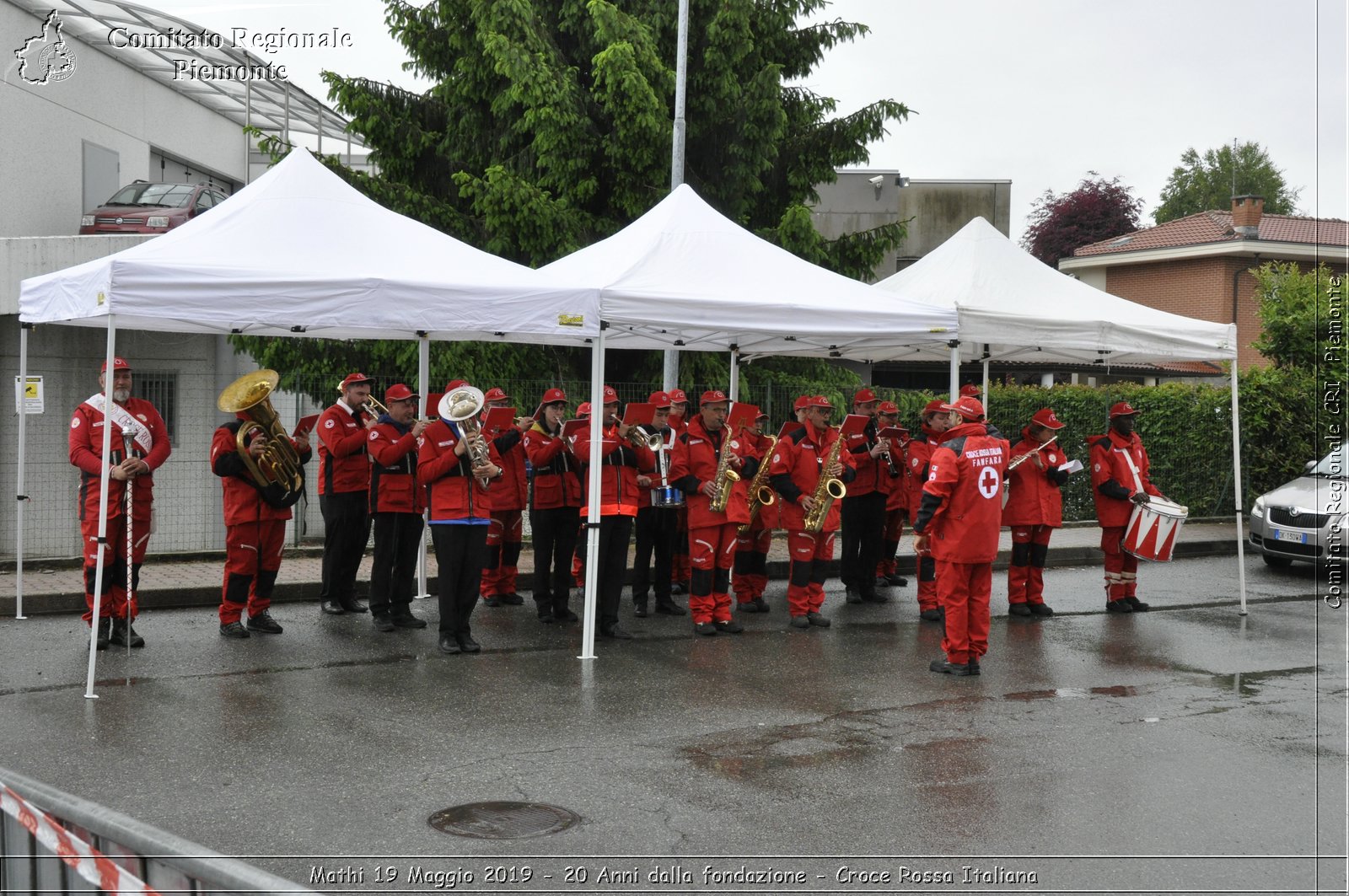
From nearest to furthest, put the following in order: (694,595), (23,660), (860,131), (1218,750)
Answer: (1218,750) < (23,660) < (694,595) < (860,131)

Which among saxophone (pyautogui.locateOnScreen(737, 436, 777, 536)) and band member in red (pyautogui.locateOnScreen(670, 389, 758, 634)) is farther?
saxophone (pyautogui.locateOnScreen(737, 436, 777, 536))

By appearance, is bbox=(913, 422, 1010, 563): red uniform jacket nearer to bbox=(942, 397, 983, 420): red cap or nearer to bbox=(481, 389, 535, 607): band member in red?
bbox=(942, 397, 983, 420): red cap

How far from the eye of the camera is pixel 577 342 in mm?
10969

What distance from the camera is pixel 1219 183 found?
67688 millimetres

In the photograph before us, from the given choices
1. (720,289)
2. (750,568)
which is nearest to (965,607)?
(750,568)

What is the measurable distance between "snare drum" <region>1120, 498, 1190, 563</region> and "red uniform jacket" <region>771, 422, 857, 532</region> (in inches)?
117

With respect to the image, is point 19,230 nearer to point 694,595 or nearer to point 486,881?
point 694,595

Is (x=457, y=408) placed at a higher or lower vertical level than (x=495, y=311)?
lower

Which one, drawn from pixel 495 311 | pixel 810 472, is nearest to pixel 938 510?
pixel 810 472

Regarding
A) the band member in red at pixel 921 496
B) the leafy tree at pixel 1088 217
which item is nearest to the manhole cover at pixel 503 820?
the band member in red at pixel 921 496

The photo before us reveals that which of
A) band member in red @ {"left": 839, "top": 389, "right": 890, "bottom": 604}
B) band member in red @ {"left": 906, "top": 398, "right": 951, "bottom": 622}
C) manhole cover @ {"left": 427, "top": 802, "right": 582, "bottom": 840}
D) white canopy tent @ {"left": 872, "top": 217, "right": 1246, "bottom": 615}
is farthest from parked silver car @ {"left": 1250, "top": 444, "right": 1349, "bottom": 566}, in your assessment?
manhole cover @ {"left": 427, "top": 802, "right": 582, "bottom": 840}

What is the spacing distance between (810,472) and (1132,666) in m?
2.96

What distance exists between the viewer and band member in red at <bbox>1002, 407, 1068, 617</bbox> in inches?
444

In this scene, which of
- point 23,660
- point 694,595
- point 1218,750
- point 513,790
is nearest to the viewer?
point 513,790
